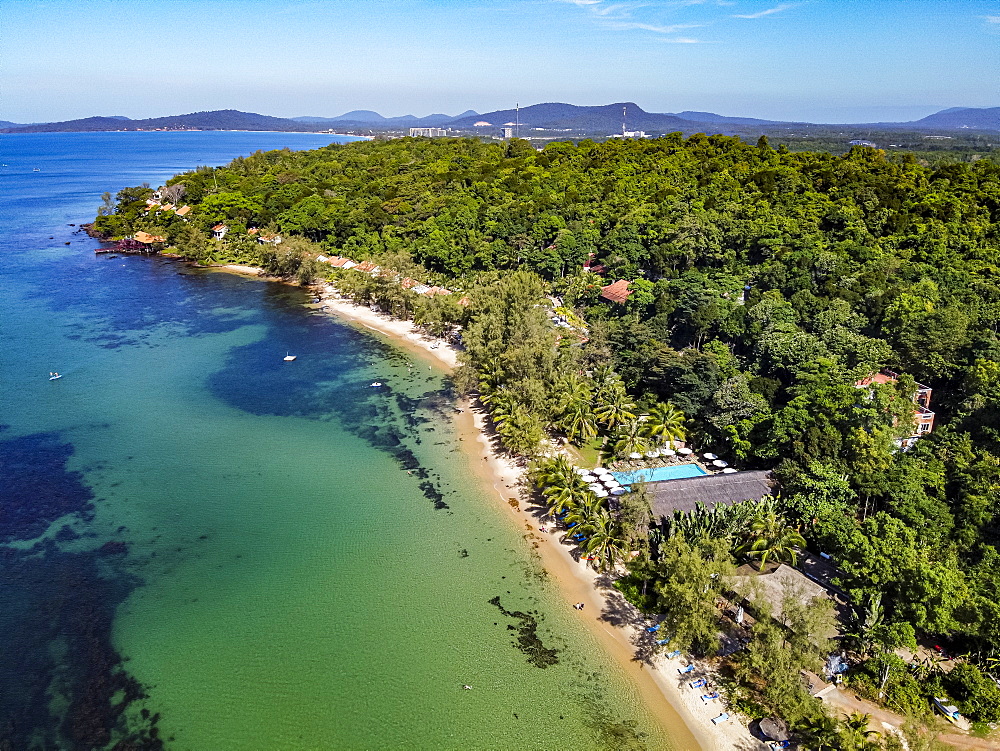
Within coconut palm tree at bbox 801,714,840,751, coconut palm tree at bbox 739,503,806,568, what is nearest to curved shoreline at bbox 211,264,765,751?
coconut palm tree at bbox 801,714,840,751

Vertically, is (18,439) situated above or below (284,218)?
below

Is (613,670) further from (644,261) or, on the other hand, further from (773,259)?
(644,261)

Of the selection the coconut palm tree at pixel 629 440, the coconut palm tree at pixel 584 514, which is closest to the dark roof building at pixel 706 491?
the coconut palm tree at pixel 584 514

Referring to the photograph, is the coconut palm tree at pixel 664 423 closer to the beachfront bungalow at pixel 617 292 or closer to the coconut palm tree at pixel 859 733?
the beachfront bungalow at pixel 617 292

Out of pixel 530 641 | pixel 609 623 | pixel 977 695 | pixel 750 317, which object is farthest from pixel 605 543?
pixel 750 317

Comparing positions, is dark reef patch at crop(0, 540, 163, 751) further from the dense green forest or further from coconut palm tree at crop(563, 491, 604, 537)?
the dense green forest

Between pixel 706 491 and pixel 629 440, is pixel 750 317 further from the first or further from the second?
pixel 706 491

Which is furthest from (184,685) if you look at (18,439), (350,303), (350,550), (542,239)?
(542,239)
